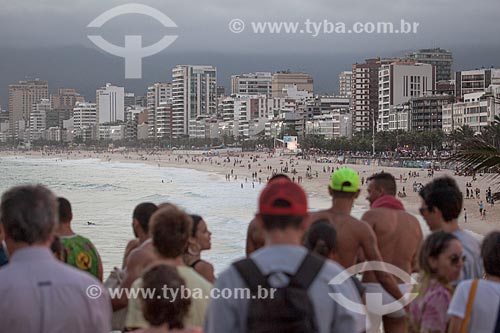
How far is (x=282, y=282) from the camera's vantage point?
107 inches

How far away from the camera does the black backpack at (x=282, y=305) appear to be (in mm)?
2688

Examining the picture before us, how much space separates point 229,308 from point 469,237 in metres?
1.81

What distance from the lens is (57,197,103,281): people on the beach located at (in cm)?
449

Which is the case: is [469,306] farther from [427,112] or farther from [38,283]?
[427,112]

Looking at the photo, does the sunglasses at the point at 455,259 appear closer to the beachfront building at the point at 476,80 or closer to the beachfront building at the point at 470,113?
the beachfront building at the point at 470,113

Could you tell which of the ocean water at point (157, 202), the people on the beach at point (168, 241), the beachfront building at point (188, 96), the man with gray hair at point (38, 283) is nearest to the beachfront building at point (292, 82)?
the beachfront building at point (188, 96)

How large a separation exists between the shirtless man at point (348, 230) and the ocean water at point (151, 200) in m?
4.78

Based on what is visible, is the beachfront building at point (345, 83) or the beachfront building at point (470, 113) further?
the beachfront building at point (345, 83)

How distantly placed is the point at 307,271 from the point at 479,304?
0.87 m

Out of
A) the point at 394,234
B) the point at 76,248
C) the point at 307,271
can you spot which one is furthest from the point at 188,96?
the point at 307,271

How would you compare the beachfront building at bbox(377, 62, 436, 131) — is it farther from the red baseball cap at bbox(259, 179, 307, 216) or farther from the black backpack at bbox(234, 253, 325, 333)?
the black backpack at bbox(234, 253, 325, 333)

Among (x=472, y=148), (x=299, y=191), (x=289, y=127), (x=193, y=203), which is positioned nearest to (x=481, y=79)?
(x=289, y=127)

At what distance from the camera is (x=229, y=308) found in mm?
2742

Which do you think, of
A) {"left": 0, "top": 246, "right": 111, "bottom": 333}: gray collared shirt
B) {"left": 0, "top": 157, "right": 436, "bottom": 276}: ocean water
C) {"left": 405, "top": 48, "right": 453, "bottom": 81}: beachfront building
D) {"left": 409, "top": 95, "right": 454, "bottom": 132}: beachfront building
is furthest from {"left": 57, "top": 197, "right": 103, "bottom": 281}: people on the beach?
{"left": 405, "top": 48, "right": 453, "bottom": 81}: beachfront building
